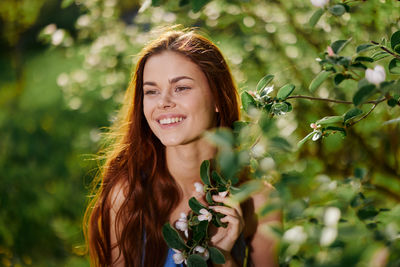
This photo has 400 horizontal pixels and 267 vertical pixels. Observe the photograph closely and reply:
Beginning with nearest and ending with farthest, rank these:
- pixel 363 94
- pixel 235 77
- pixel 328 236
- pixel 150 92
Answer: pixel 328 236, pixel 363 94, pixel 150 92, pixel 235 77

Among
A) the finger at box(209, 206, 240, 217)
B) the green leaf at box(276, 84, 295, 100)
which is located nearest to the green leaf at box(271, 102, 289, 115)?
the green leaf at box(276, 84, 295, 100)

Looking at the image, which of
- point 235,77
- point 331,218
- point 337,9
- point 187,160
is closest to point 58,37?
point 235,77

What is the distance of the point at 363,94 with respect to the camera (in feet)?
2.46

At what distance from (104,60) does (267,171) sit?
7.41 ft

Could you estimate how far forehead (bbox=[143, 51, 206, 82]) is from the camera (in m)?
1.44

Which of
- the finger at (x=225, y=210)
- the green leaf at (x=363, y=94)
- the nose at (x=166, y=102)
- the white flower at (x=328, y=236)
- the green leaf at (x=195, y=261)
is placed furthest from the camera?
the nose at (x=166, y=102)

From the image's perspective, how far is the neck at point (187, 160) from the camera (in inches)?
61.9

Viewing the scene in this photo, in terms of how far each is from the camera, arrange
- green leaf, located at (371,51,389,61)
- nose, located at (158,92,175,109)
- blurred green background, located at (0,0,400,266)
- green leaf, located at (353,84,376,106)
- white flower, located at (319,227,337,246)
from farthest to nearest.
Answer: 1. blurred green background, located at (0,0,400,266)
2. nose, located at (158,92,175,109)
3. green leaf, located at (371,51,389,61)
4. green leaf, located at (353,84,376,106)
5. white flower, located at (319,227,337,246)

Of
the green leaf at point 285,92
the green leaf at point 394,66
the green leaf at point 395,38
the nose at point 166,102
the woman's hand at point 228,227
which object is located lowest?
the woman's hand at point 228,227

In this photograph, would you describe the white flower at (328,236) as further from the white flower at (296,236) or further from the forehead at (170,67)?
the forehead at (170,67)

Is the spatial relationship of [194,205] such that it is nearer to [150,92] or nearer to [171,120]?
[171,120]

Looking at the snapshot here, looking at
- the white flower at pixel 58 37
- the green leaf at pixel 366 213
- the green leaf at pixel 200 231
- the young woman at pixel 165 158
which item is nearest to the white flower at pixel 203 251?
the green leaf at pixel 200 231

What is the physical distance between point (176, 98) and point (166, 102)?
4 centimetres

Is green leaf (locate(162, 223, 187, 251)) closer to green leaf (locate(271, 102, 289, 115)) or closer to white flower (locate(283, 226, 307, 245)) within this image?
green leaf (locate(271, 102, 289, 115))
